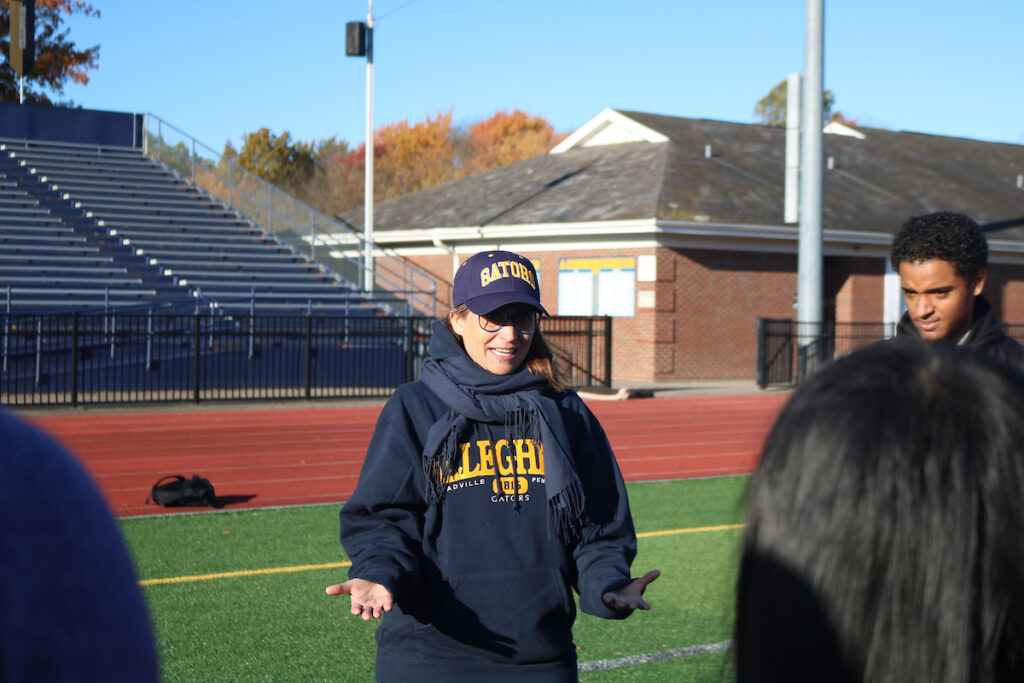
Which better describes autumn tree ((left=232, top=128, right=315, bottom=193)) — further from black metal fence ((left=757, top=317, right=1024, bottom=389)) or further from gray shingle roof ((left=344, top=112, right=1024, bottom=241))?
black metal fence ((left=757, top=317, right=1024, bottom=389))

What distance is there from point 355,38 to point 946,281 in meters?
25.4

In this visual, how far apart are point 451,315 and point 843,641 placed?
2557 millimetres

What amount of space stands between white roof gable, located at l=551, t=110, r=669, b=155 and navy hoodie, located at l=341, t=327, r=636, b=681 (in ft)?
108

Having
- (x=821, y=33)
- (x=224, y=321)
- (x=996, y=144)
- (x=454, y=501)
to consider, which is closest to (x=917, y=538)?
(x=454, y=501)

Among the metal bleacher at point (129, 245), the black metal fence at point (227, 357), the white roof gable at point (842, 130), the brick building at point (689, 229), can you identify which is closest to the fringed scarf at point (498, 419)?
the black metal fence at point (227, 357)

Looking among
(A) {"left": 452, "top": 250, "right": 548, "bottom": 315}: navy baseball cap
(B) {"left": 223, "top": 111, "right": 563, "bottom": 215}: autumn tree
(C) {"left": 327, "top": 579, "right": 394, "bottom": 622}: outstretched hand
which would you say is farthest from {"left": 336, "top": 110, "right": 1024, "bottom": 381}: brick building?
(B) {"left": 223, "top": 111, "right": 563, "bottom": 215}: autumn tree

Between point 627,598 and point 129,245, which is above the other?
point 129,245

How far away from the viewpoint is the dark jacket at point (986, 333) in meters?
3.57

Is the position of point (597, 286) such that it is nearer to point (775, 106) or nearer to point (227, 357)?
point (227, 357)

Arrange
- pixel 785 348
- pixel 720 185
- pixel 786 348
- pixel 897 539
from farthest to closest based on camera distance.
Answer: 1. pixel 720 185
2. pixel 786 348
3. pixel 785 348
4. pixel 897 539

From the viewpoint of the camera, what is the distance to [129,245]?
2761 centimetres

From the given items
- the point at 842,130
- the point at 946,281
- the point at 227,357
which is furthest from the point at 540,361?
the point at 842,130

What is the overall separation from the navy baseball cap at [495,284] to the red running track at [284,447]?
667 cm

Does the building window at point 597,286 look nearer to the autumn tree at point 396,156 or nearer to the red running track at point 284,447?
the red running track at point 284,447
